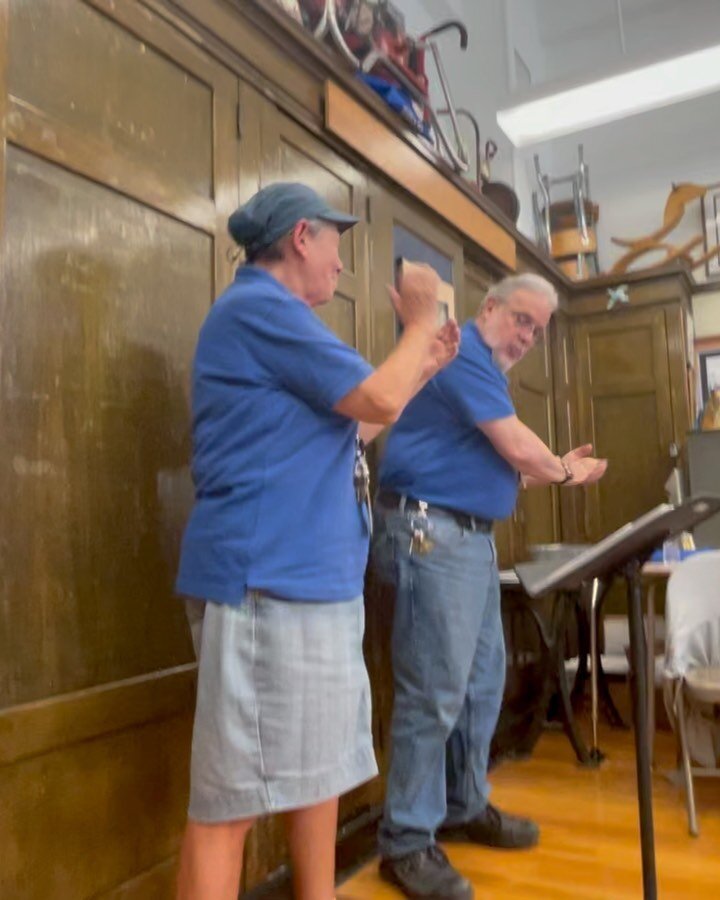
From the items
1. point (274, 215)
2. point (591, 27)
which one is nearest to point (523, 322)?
point (274, 215)

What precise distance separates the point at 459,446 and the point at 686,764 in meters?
1.09

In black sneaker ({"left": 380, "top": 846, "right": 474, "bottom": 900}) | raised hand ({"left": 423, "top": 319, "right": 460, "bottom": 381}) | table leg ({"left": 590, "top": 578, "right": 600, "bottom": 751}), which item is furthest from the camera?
table leg ({"left": 590, "top": 578, "right": 600, "bottom": 751})

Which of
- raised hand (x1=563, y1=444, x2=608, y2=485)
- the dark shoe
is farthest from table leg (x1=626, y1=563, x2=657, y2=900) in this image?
the dark shoe

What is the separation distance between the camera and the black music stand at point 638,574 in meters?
1.32

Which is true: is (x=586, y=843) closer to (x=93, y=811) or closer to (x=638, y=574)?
(x=638, y=574)

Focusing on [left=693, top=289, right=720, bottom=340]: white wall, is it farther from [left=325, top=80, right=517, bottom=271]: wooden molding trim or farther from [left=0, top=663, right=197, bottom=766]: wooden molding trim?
[left=0, top=663, right=197, bottom=766]: wooden molding trim

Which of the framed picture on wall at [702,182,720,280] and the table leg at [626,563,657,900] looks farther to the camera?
the framed picture on wall at [702,182,720,280]

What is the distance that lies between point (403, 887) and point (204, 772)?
0.79 m

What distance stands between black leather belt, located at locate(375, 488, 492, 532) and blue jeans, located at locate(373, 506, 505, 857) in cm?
1

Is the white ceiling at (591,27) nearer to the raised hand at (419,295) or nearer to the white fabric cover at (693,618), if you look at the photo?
the white fabric cover at (693,618)

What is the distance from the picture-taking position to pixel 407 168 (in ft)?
8.11

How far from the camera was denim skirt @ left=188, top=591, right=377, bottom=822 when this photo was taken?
1180 mm

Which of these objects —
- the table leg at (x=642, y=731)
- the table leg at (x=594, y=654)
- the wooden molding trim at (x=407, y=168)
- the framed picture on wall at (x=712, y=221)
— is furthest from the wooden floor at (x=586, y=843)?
the framed picture on wall at (x=712, y=221)

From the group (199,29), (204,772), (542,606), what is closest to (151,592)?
(204,772)
